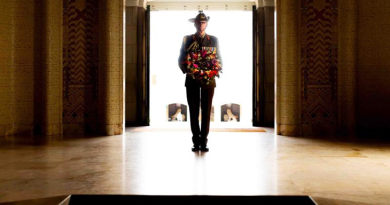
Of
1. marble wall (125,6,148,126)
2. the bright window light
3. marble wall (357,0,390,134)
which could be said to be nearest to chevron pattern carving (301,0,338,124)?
marble wall (357,0,390,134)

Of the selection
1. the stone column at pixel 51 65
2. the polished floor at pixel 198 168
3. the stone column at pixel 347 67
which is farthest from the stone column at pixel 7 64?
the stone column at pixel 347 67

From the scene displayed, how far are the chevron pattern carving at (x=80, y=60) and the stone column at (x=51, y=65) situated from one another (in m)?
0.18

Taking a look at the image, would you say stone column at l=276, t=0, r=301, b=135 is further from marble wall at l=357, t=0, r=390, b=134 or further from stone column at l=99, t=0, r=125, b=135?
stone column at l=99, t=0, r=125, b=135

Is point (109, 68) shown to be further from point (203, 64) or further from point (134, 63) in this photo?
point (203, 64)

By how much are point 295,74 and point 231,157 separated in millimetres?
3852

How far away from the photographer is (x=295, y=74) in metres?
8.93

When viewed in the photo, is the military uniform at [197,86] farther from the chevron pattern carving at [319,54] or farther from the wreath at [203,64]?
the chevron pattern carving at [319,54]

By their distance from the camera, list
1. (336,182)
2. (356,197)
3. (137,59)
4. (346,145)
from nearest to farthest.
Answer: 1. (356,197)
2. (336,182)
3. (346,145)
4. (137,59)

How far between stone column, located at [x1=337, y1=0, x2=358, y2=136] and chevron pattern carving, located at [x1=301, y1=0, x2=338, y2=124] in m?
0.13

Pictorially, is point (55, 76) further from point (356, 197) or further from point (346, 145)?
point (356, 197)

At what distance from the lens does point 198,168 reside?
482 centimetres

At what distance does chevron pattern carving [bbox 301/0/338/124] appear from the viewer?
9008 millimetres

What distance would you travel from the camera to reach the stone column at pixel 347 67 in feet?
29.1

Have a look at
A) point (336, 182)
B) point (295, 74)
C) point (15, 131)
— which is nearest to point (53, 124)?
point (15, 131)
